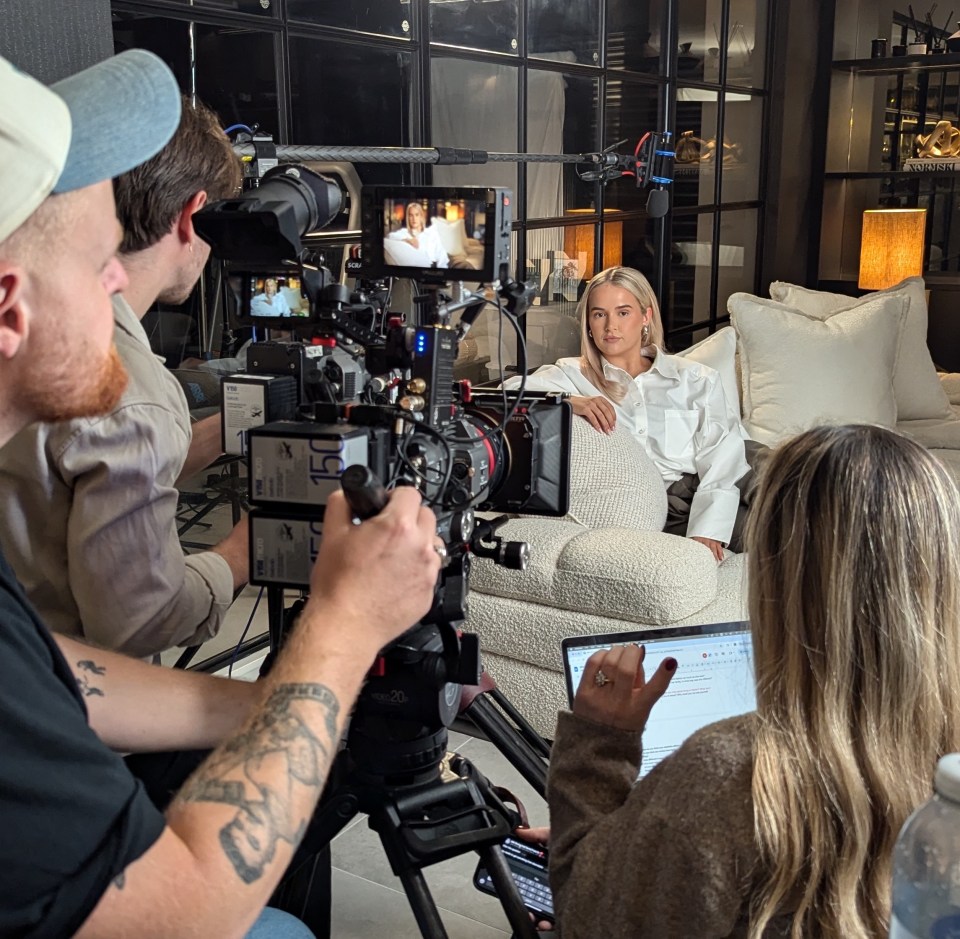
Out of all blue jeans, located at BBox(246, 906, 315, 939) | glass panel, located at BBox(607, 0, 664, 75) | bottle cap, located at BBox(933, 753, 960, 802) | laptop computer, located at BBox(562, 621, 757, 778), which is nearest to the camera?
bottle cap, located at BBox(933, 753, 960, 802)

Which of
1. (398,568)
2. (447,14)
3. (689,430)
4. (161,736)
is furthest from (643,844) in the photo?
(447,14)

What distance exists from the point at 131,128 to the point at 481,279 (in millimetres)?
478

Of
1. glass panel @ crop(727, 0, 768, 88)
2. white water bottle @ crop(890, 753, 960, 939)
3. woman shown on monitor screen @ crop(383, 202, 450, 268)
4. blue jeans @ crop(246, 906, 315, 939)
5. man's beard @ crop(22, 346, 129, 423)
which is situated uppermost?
glass panel @ crop(727, 0, 768, 88)

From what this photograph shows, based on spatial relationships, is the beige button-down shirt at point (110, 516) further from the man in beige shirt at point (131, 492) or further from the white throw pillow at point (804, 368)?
the white throw pillow at point (804, 368)

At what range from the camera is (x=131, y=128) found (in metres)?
0.84

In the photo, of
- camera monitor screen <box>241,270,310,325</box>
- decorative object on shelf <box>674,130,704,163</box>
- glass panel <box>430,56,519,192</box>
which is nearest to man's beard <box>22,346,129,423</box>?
camera monitor screen <box>241,270,310,325</box>

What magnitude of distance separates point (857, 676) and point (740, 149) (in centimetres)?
494

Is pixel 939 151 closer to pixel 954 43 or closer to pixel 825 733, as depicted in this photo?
pixel 954 43

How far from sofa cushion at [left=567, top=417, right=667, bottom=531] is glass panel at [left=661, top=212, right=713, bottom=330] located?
2293 millimetres

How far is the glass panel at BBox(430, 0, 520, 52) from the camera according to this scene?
Result: 3.18 meters

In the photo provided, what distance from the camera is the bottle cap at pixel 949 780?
0.52 m

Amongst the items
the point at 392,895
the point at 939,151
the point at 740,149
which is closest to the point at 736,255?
the point at 740,149

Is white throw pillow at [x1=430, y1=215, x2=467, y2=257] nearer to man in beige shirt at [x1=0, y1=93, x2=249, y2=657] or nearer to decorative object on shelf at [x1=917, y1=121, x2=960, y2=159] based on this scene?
man in beige shirt at [x1=0, y1=93, x2=249, y2=657]

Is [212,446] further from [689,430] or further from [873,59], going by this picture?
[873,59]
